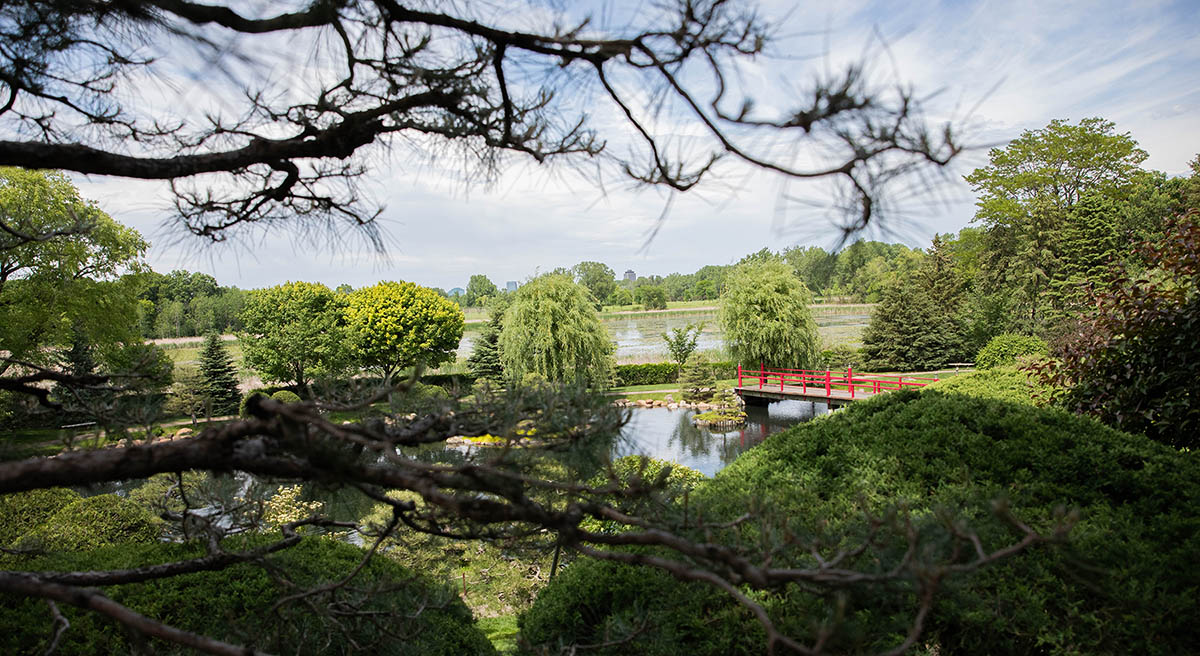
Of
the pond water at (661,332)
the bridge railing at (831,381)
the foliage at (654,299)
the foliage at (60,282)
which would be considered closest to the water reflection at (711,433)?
the bridge railing at (831,381)

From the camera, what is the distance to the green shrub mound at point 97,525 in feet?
15.7

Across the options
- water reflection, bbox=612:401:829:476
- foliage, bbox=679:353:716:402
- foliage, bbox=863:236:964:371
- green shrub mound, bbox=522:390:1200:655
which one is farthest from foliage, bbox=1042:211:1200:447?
foliage, bbox=863:236:964:371

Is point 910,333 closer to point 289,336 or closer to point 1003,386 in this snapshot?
point 1003,386

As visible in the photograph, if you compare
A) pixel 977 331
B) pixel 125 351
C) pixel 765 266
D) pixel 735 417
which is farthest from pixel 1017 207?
pixel 125 351

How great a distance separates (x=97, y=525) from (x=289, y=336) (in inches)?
677

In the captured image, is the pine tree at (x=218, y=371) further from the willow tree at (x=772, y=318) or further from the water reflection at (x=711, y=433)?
the willow tree at (x=772, y=318)

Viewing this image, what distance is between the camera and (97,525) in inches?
197

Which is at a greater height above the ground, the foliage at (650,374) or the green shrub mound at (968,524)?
the green shrub mound at (968,524)

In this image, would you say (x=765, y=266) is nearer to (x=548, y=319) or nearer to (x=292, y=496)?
(x=548, y=319)

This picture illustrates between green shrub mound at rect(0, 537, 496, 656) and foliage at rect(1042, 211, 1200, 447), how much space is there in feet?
15.9

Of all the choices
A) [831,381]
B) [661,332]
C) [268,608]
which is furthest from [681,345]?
[268,608]

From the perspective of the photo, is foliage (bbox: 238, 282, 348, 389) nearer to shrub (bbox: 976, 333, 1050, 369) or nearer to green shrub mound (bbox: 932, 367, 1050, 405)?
green shrub mound (bbox: 932, 367, 1050, 405)

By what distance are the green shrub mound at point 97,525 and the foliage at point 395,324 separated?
16.1 m

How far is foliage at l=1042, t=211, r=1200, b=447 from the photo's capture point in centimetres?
398
